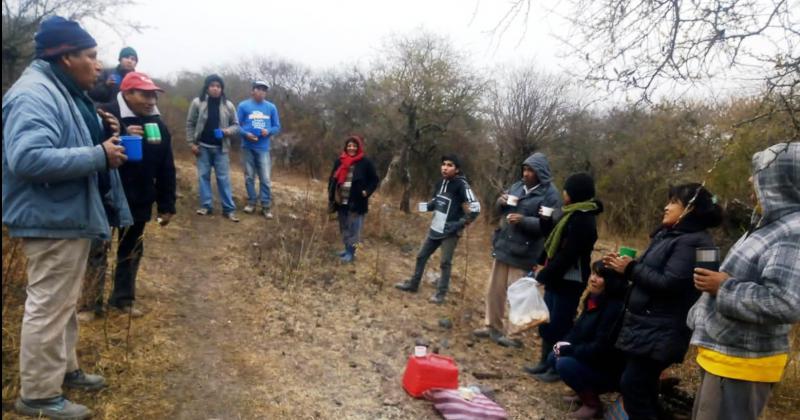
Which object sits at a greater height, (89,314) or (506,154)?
(506,154)

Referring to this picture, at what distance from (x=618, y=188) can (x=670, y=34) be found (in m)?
10.4

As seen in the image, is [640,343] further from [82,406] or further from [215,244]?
[215,244]

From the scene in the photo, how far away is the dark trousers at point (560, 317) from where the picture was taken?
440cm

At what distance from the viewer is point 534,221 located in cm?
464

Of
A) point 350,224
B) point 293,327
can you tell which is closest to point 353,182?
point 350,224

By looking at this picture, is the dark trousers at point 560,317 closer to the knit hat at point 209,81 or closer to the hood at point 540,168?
the hood at point 540,168

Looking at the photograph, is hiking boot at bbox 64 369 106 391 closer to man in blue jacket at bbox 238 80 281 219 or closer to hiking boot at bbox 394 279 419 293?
hiking boot at bbox 394 279 419 293

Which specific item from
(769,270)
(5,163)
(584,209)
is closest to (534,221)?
(584,209)

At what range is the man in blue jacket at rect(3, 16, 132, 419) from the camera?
253 centimetres

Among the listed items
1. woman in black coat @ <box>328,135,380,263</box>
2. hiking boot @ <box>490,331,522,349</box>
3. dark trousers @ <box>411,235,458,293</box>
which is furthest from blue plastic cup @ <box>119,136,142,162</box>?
woman in black coat @ <box>328,135,380,263</box>

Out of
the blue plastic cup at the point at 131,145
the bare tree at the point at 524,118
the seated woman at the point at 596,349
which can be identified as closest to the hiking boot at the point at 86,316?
the blue plastic cup at the point at 131,145

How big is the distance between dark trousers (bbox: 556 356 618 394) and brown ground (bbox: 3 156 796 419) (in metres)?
0.31

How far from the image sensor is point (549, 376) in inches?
171

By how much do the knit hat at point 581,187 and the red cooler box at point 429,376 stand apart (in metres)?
1.69
